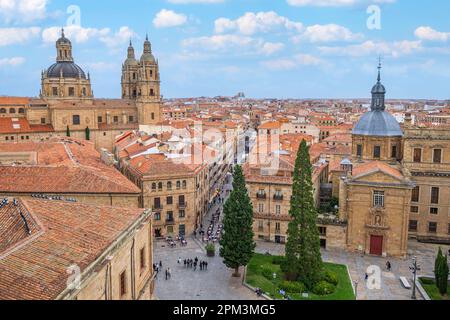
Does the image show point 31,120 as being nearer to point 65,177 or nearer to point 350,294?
point 65,177

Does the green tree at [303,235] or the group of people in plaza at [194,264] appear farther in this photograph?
the group of people in plaza at [194,264]

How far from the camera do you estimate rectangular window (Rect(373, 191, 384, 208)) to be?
40.7m

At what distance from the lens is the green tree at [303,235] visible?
110ft

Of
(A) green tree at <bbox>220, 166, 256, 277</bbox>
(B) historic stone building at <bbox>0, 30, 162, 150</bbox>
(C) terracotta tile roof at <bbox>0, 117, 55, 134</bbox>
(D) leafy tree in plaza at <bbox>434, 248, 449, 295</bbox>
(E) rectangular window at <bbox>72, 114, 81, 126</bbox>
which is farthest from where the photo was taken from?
(E) rectangular window at <bbox>72, 114, 81, 126</bbox>

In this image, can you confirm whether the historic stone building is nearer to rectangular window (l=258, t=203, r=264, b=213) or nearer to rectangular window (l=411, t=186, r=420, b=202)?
rectangular window (l=258, t=203, r=264, b=213)

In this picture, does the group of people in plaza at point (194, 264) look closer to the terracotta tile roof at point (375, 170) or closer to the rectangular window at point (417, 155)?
the terracotta tile roof at point (375, 170)

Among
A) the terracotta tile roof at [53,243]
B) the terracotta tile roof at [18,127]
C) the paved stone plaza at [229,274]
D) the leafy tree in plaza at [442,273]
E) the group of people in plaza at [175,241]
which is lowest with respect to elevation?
the paved stone plaza at [229,274]

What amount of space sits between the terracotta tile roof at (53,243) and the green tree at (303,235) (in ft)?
51.9

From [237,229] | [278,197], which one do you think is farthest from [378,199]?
[237,229]

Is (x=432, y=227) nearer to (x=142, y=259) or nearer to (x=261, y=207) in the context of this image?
(x=261, y=207)

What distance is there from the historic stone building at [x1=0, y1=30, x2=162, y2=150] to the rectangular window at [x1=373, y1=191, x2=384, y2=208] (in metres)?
56.3

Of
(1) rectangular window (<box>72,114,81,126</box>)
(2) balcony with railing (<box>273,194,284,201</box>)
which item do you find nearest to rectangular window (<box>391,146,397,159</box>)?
Answer: (2) balcony with railing (<box>273,194,284,201</box>)

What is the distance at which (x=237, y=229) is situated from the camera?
35469 mm

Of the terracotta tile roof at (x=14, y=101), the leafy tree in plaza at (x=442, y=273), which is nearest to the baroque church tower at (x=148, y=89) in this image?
the terracotta tile roof at (x=14, y=101)
